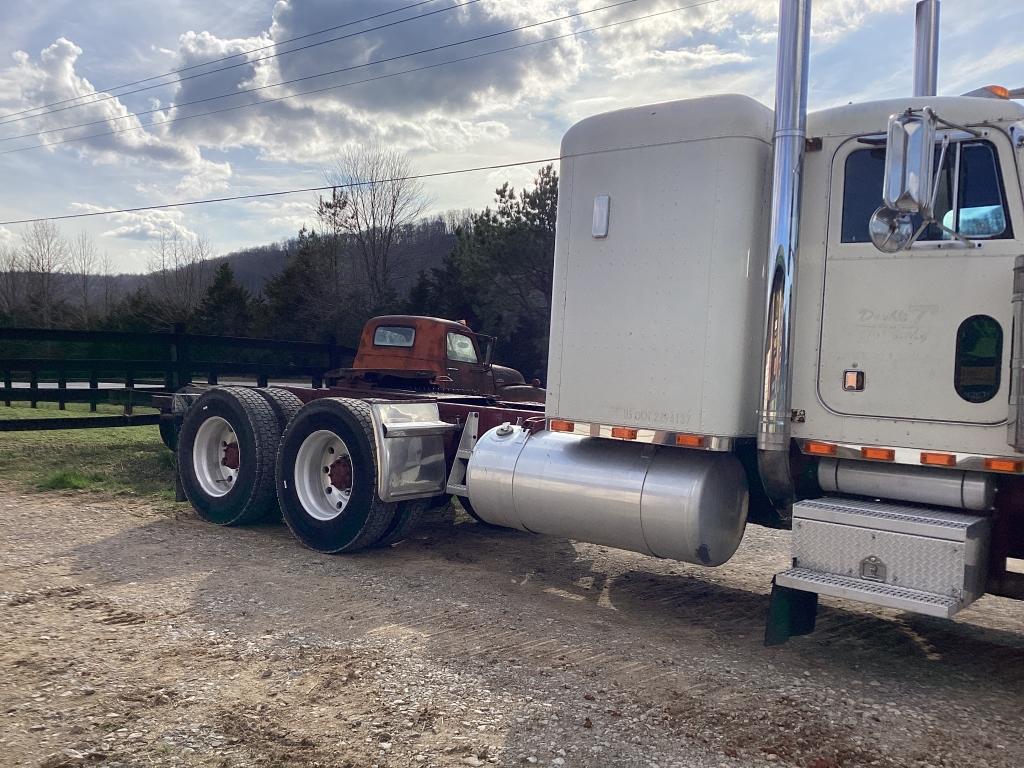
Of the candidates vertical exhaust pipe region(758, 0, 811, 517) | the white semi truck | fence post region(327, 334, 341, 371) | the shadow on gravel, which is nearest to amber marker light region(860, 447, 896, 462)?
the white semi truck

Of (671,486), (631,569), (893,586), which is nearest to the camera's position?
(893,586)

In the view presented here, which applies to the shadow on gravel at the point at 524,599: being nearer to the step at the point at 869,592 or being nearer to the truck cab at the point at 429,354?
the step at the point at 869,592

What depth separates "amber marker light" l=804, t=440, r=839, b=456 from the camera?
16.7 ft

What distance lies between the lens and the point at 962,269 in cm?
470

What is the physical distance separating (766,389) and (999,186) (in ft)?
5.33

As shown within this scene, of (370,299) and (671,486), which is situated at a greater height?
A: (370,299)

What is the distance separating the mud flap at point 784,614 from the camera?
16.4ft

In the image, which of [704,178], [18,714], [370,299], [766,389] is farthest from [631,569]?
[370,299]

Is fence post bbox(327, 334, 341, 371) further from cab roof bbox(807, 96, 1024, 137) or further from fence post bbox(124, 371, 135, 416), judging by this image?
cab roof bbox(807, 96, 1024, 137)

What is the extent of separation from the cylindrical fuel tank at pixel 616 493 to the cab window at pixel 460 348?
4.89m

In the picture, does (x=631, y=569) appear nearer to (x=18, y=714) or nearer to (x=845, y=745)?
(x=845, y=745)

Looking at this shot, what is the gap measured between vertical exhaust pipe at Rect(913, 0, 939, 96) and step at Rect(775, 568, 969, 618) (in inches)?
132

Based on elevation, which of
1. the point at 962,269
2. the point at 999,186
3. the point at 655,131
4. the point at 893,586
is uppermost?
the point at 655,131

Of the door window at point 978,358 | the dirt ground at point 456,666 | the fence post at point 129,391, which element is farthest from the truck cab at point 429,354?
the door window at point 978,358
